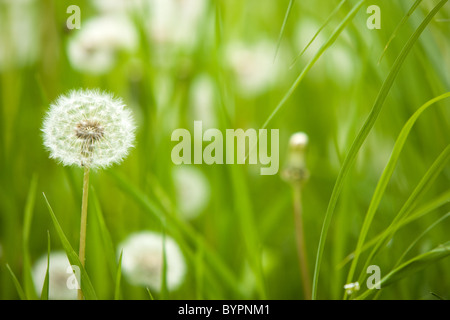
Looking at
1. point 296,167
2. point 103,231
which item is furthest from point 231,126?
point 103,231

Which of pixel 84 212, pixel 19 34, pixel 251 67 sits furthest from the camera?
pixel 251 67

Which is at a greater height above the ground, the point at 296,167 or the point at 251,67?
the point at 251,67

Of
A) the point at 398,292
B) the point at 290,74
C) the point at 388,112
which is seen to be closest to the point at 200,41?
the point at 290,74

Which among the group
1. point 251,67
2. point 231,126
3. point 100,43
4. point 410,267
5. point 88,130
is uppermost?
point 251,67

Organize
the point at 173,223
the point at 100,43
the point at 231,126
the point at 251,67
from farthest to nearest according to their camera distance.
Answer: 1. the point at 251,67
2. the point at 100,43
3. the point at 231,126
4. the point at 173,223

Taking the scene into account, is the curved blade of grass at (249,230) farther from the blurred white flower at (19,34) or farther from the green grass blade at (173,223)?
the blurred white flower at (19,34)

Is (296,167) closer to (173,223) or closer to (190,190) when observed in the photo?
(173,223)

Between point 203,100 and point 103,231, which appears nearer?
point 103,231
